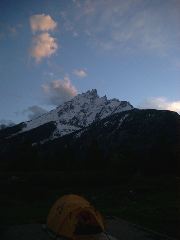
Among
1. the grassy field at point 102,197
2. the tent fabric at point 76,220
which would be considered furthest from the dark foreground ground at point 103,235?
the grassy field at point 102,197

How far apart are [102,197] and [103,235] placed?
75.6ft

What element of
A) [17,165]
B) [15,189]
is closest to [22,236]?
[15,189]

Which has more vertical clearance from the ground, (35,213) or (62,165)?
(62,165)

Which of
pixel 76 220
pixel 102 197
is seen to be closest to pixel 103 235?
pixel 76 220

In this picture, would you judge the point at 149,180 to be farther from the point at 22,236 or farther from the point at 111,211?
the point at 22,236

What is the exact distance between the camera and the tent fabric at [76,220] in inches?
888

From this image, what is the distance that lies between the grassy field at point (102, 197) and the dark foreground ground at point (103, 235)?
1744 mm

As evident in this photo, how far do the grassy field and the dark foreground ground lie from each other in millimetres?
1744

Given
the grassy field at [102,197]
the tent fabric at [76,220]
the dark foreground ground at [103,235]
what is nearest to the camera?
the tent fabric at [76,220]

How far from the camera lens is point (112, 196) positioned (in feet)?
151

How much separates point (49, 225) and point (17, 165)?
59850 mm

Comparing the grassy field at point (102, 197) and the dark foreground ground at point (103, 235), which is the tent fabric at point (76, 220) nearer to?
the dark foreground ground at point (103, 235)

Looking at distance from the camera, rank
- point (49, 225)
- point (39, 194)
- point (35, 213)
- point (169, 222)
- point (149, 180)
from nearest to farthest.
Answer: point (49, 225) < point (169, 222) < point (35, 213) < point (39, 194) < point (149, 180)

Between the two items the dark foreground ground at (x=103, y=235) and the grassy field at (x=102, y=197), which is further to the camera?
the grassy field at (x=102, y=197)
